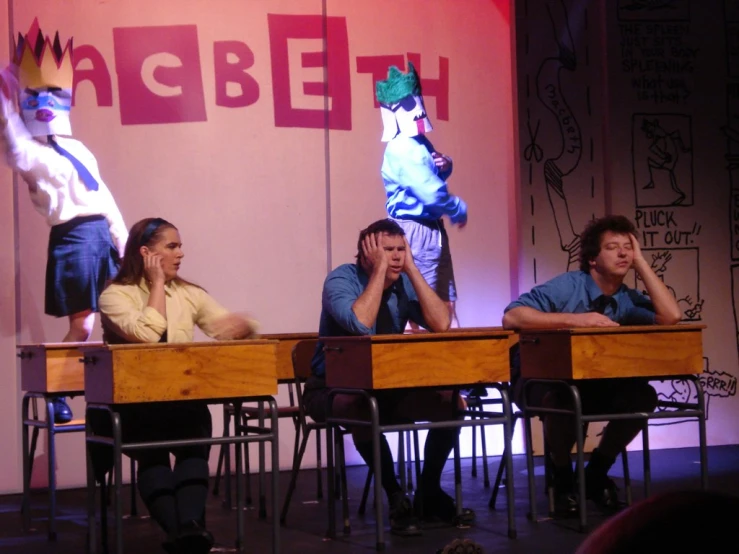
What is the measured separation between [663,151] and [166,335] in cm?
420

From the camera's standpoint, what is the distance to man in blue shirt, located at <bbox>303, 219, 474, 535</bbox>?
3695mm

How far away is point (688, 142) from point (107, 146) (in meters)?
3.84

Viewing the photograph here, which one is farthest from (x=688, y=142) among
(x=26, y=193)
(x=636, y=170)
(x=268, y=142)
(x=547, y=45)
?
(x=26, y=193)

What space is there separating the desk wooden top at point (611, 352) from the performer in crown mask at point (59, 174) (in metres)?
2.74

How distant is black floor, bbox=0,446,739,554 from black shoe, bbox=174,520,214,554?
0.49m

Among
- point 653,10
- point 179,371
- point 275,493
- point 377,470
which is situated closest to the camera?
point 179,371

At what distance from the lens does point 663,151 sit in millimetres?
6605

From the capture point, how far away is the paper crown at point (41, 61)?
5.47 meters

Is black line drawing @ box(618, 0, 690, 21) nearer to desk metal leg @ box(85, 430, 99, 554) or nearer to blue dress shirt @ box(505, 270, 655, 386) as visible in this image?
blue dress shirt @ box(505, 270, 655, 386)

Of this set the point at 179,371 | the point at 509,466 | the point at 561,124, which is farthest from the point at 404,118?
the point at 179,371

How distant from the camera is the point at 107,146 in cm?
561

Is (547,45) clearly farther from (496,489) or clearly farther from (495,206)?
(496,489)

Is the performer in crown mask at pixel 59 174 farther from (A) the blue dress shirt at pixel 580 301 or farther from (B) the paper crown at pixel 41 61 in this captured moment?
(A) the blue dress shirt at pixel 580 301

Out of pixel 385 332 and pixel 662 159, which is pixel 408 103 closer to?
pixel 662 159
